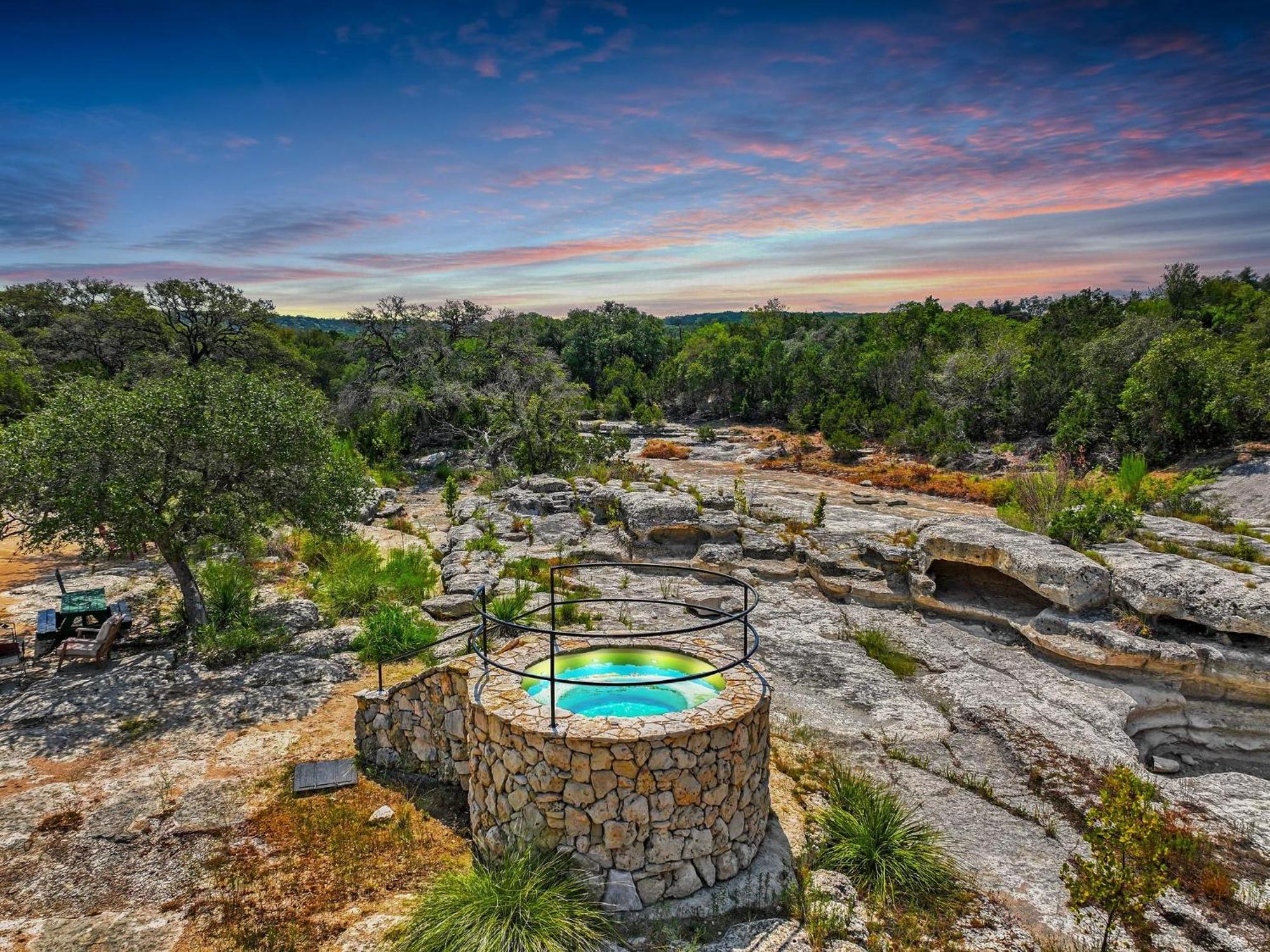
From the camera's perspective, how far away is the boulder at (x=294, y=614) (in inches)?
489

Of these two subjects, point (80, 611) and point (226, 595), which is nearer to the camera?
point (80, 611)

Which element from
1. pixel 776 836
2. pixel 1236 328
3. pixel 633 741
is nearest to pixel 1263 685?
pixel 776 836

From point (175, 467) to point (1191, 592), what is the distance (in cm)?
1691

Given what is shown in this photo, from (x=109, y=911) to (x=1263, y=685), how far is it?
48.9 feet

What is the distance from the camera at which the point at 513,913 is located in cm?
588

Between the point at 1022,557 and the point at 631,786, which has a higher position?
the point at 1022,557

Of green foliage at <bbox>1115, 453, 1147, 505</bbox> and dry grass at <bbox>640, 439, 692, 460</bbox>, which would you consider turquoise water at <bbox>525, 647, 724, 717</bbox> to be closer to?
green foliage at <bbox>1115, 453, 1147, 505</bbox>

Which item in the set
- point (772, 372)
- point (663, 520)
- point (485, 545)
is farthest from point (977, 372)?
point (485, 545)

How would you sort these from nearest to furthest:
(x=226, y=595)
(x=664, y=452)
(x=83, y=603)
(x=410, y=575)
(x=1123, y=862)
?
1. (x=1123, y=862)
2. (x=83, y=603)
3. (x=226, y=595)
4. (x=410, y=575)
5. (x=664, y=452)

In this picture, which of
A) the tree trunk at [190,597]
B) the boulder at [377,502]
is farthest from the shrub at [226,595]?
the boulder at [377,502]

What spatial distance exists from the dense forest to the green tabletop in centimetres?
485

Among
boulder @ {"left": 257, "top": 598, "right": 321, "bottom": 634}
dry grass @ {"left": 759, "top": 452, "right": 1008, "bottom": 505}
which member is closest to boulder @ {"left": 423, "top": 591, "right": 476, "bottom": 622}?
boulder @ {"left": 257, "top": 598, "right": 321, "bottom": 634}

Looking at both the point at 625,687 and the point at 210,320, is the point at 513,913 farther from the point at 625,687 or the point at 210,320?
the point at 210,320

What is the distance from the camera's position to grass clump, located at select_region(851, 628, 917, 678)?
11.5m
